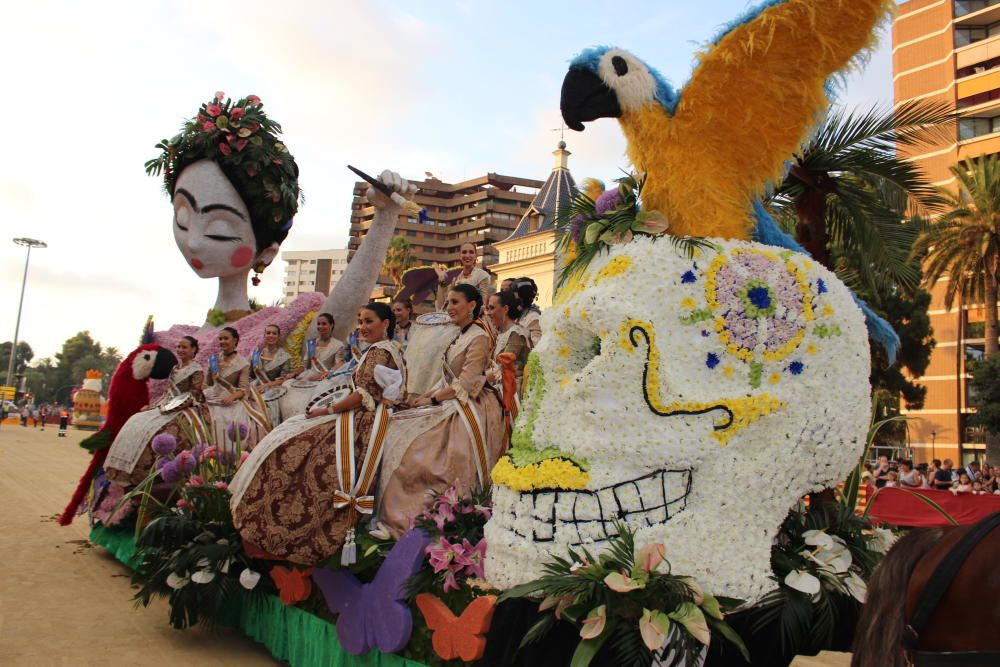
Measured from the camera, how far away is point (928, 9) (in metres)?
38.5

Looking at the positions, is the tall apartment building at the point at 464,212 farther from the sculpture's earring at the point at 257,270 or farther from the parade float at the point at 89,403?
the sculpture's earring at the point at 257,270

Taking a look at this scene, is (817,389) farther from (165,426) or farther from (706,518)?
(165,426)

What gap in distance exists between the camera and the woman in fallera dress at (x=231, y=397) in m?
7.35

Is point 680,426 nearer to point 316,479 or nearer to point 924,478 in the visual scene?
point 316,479

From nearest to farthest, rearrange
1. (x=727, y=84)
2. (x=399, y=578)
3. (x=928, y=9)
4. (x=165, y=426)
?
(x=727, y=84)
(x=399, y=578)
(x=165, y=426)
(x=928, y=9)

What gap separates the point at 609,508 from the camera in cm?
320

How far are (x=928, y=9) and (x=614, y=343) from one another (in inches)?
1691

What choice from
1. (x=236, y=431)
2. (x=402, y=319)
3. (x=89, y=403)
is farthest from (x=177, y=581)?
(x=89, y=403)

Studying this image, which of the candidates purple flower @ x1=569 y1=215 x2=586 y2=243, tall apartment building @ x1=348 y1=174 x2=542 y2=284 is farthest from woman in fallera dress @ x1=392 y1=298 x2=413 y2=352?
tall apartment building @ x1=348 y1=174 x2=542 y2=284

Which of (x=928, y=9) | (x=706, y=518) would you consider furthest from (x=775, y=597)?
(x=928, y=9)

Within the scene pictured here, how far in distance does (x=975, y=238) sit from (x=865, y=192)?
68.6 ft

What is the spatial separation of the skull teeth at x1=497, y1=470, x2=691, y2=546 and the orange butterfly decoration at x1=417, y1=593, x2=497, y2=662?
405mm

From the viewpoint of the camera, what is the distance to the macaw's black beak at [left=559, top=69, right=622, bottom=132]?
3.83m

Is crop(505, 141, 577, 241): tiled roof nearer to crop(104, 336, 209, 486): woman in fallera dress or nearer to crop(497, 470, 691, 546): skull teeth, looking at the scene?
crop(497, 470, 691, 546): skull teeth
